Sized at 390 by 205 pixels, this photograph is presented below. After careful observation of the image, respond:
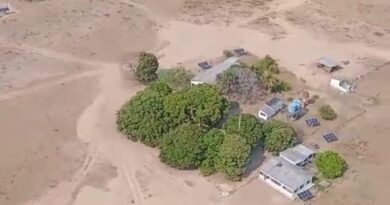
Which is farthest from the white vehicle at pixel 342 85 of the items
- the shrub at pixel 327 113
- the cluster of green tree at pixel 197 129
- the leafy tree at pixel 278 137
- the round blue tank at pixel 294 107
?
the leafy tree at pixel 278 137

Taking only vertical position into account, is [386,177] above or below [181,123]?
below

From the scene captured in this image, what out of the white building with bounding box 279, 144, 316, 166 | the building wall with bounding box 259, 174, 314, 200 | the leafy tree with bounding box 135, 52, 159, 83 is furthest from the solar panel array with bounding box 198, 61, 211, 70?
the building wall with bounding box 259, 174, 314, 200

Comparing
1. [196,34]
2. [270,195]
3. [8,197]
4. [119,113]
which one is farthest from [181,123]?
[196,34]

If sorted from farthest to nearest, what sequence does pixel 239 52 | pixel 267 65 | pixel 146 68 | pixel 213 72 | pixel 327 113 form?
pixel 239 52, pixel 267 65, pixel 213 72, pixel 146 68, pixel 327 113

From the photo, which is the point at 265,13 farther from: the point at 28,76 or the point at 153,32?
the point at 28,76

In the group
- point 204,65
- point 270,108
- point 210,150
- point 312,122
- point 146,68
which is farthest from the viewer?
point 204,65

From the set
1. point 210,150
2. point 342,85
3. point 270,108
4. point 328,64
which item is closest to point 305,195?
point 210,150

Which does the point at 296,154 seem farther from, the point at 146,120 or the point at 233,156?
the point at 146,120
